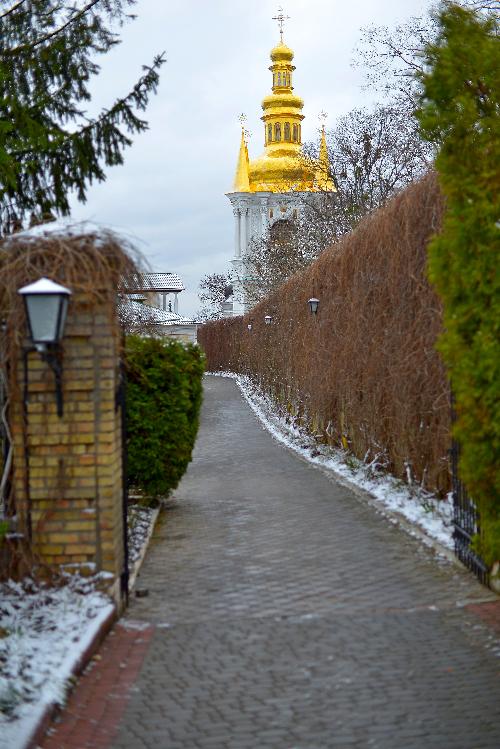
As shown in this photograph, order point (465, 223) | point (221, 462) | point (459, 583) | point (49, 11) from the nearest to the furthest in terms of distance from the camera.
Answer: point (465, 223)
point (459, 583)
point (49, 11)
point (221, 462)

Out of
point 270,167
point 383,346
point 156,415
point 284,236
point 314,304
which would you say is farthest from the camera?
point 270,167

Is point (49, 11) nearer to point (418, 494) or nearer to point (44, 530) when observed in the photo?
point (418, 494)

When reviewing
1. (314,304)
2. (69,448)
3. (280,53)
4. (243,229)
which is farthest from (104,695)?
(243,229)

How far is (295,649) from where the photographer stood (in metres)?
6.45

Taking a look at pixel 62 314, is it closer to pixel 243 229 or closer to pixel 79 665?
pixel 79 665

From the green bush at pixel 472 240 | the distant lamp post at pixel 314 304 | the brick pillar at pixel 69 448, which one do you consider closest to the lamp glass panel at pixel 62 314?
the brick pillar at pixel 69 448

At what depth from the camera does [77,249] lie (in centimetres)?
702

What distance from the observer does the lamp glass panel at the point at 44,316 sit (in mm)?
6441

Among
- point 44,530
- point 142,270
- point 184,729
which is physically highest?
point 142,270

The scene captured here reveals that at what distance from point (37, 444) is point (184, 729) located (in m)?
2.55

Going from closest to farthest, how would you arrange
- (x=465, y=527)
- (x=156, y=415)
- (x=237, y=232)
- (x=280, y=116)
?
(x=465, y=527) < (x=156, y=415) < (x=280, y=116) < (x=237, y=232)

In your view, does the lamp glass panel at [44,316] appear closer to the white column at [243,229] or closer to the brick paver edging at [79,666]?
the brick paver edging at [79,666]

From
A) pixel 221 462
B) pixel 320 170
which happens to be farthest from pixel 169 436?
pixel 320 170

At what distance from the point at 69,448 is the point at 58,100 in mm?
8934
